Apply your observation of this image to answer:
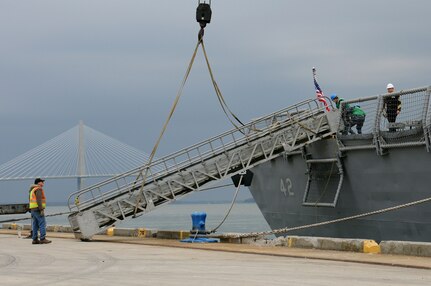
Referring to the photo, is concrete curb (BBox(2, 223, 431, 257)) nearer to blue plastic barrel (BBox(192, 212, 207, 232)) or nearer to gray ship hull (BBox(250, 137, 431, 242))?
blue plastic barrel (BBox(192, 212, 207, 232))

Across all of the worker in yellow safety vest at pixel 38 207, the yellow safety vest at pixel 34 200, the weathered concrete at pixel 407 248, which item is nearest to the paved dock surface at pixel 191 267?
the weathered concrete at pixel 407 248

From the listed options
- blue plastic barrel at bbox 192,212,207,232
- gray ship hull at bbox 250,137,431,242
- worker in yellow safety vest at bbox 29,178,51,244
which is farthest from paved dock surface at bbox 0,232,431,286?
gray ship hull at bbox 250,137,431,242

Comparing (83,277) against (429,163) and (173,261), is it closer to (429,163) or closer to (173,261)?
(173,261)

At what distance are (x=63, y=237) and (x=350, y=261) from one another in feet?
35.0

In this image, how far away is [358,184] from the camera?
735 inches

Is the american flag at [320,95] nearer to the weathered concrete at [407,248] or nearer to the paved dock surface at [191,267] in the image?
the paved dock surface at [191,267]

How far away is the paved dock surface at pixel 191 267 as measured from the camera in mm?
9344

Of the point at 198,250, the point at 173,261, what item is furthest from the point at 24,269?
the point at 198,250

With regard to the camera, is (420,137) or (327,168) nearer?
(420,137)

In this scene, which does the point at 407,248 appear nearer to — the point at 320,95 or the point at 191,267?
the point at 191,267

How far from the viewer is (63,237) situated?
2036cm

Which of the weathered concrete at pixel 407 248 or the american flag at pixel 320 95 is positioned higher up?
the american flag at pixel 320 95

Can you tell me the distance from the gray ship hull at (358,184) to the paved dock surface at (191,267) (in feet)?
13.4

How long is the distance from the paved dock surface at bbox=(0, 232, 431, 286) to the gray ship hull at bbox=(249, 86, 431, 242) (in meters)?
4.08
